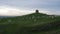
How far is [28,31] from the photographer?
33.7 meters

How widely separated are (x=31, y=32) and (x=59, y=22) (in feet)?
32.8

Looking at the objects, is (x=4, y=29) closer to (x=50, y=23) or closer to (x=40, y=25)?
(x=40, y=25)

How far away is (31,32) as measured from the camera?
33656 mm

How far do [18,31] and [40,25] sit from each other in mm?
5920

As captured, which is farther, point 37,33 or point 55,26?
point 55,26

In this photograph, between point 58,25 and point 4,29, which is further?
point 58,25

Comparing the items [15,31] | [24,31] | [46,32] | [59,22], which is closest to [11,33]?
[15,31]

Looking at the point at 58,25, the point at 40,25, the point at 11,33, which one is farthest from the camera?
the point at 58,25

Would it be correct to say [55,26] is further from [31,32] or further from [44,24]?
[31,32]

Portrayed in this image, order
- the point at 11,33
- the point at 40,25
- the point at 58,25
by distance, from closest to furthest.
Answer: the point at 11,33 → the point at 40,25 → the point at 58,25

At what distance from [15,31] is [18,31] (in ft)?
2.29

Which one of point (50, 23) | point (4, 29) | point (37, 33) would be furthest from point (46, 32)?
point (4, 29)

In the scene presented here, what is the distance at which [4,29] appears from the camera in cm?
3362

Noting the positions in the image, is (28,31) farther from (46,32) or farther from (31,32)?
(46,32)
